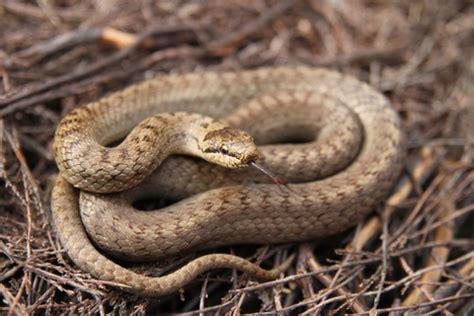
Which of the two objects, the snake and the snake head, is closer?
the snake

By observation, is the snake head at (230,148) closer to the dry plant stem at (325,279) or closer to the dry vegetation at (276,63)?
the dry vegetation at (276,63)

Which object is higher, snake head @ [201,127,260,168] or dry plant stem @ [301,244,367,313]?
snake head @ [201,127,260,168]

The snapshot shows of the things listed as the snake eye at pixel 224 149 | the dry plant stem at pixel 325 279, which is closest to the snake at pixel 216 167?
the snake eye at pixel 224 149

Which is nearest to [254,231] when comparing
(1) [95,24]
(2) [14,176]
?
(2) [14,176]

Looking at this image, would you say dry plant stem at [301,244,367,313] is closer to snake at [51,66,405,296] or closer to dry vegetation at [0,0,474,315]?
dry vegetation at [0,0,474,315]

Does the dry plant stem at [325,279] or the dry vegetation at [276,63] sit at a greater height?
the dry vegetation at [276,63]

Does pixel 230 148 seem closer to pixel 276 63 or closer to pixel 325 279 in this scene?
pixel 325 279

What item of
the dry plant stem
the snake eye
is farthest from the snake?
the dry plant stem
